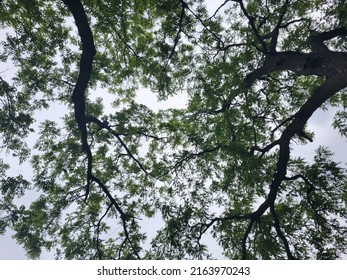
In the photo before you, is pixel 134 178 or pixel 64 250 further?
pixel 134 178

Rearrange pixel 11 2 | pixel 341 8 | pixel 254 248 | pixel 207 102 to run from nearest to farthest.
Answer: pixel 341 8 → pixel 254 248 → pixel 11 2 → pixel 207 102

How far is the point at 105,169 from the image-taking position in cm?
1040

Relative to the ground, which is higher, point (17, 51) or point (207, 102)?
point (17, 51)

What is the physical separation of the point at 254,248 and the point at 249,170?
7.34 ft

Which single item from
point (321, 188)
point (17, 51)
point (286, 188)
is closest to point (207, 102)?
point (286, 188)

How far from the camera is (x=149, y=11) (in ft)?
33.2

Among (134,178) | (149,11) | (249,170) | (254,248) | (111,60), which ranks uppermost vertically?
(149,11)

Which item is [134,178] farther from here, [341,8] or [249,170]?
[341,8]

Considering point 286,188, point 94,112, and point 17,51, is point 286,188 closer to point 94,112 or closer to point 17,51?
point 94,112

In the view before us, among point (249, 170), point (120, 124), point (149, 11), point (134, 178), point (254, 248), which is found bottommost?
point (254, 248)

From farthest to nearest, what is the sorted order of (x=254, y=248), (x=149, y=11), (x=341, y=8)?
(x=149, y=11) < (x=254, y=248) < (x=341, y=8)

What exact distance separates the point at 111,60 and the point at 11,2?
3.72m

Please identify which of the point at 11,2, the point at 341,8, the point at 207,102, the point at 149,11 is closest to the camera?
the point at 341,8

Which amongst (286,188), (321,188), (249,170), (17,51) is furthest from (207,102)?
(17,51)
